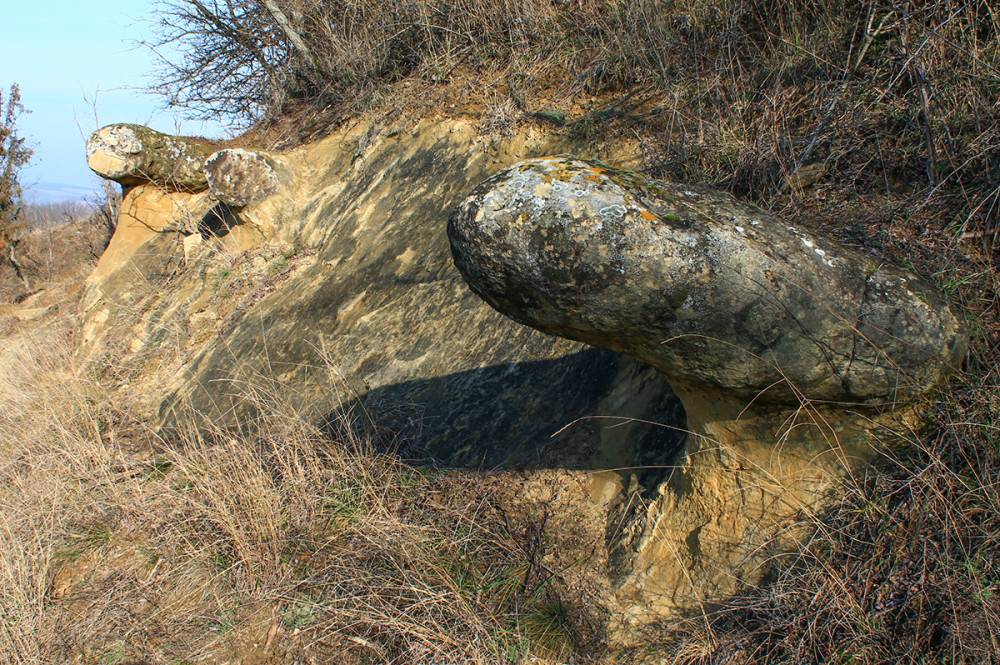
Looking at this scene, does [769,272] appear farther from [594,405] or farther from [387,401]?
[387,401]

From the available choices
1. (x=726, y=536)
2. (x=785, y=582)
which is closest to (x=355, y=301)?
(x=726, y=536)

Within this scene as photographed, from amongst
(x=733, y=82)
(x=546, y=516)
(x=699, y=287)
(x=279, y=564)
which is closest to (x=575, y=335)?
(x=699, y=287)

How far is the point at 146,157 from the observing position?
7.88 metres

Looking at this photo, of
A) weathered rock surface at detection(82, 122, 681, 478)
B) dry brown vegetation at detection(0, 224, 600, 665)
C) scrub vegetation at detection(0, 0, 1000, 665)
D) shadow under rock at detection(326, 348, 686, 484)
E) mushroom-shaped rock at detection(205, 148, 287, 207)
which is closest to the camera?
scrub vegetation at detection(0, 0, 1000, 665)

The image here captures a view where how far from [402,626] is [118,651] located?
4.55 feet

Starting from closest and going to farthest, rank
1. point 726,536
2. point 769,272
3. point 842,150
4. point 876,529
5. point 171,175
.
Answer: point 769,272 → point 876,529 → point 726,536 → point 842,150 → point 171,175

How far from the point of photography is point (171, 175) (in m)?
8.16

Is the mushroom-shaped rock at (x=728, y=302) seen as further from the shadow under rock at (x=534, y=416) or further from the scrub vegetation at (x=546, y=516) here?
the shadow under rock at (x=534, y=416)

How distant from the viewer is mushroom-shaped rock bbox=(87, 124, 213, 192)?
7688 mm

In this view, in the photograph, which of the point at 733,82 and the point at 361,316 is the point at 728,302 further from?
the point at 361,316

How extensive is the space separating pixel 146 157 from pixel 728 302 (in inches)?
320

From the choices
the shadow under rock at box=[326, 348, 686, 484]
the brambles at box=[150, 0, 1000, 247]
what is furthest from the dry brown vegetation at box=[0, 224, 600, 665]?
the brambles at box=[150, 0, 1000, 247]

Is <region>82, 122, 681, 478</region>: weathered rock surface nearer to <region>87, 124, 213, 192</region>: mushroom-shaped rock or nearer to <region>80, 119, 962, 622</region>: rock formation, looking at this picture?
<region>80, 119, 962, 622</region>: rock formation

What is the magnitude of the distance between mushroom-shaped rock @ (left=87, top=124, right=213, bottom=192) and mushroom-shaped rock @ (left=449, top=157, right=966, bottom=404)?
7.44 metres
